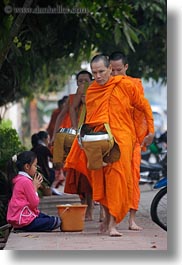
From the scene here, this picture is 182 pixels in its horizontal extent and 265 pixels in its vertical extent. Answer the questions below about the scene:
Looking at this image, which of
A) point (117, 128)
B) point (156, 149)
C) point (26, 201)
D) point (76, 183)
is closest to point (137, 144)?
point (117, 128)

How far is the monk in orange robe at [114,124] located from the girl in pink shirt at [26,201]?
54cm

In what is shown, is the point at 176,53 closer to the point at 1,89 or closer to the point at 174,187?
the point at 174,187

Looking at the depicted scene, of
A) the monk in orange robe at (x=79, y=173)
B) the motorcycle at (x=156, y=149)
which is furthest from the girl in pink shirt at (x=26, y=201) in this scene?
the motorcycle at (x=156, y=149)

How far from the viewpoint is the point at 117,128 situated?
781 cm

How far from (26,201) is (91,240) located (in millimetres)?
730

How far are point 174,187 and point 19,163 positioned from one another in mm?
1981

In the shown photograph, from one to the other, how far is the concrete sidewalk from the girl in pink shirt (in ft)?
0.34

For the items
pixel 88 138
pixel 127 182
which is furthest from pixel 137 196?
pixel 88 138

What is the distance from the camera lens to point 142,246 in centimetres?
713

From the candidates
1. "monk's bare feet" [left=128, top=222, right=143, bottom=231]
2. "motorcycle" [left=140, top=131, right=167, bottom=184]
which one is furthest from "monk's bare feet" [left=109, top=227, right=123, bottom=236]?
"motorcycle" [left=140, top=131, right=167, bottom=184]

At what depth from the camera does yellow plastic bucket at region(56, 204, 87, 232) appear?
8.01 m

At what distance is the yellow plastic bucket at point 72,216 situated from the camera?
8008 mm

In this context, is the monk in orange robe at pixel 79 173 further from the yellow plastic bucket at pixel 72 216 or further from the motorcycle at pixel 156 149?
the motorcycle at pixel 156 149

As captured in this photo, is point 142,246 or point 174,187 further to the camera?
point 142,246
